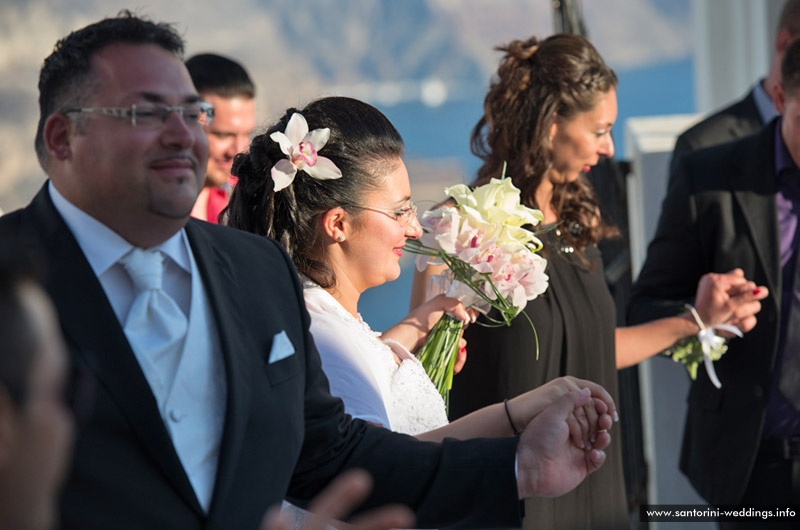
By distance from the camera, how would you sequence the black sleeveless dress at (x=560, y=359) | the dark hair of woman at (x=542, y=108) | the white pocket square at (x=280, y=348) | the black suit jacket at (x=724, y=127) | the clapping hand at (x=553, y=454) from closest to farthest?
1. the white pocket square at (x=280, y=348)
2. the clapping hand at (x=553, y=454)
3. the black sleeveless dress at (x=560, y=359)
4. the dark hair of woman at (x=542, y=108)
5. the black suit jacket at (x=724, y=127)

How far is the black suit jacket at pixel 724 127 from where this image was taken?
428 cm

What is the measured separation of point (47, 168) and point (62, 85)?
0.14 metres

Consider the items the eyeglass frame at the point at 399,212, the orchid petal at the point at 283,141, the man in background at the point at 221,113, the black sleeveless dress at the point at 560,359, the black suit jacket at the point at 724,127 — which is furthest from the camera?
the black suit jacket at the point at 724,127

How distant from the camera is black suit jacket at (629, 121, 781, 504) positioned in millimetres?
3412

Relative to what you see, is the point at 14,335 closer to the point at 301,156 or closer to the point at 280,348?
the point at 280,348

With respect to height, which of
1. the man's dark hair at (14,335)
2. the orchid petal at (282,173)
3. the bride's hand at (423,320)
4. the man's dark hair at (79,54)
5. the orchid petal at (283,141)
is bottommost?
the bride's hand at (423,320)

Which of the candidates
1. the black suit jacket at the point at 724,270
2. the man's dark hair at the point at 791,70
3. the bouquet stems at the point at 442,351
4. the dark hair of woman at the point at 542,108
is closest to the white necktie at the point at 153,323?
the bouquet stems at the point at 442,351

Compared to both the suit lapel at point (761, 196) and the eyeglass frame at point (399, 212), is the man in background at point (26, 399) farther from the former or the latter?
the suit lapel at point (761, 196)

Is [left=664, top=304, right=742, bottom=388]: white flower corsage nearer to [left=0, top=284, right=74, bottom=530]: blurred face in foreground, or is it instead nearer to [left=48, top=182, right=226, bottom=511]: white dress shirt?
[left=48, top=182, right=226, bottom=511]: white dress shirt

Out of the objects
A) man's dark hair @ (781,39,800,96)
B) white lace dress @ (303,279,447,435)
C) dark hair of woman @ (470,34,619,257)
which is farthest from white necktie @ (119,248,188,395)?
man's dark hair @ (781,39,800,96)

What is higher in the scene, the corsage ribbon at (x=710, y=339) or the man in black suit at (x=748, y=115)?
the man in black suit at (x=748, y=115)

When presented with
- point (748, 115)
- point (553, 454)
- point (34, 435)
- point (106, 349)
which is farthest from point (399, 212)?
point (748, 115)

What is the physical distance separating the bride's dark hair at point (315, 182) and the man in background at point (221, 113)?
1562 mm

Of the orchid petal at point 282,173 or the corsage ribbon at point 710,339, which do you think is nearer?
the orchid petal at point 282,173
